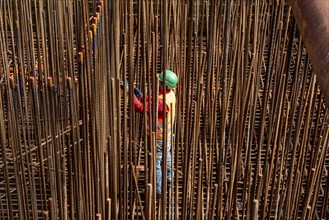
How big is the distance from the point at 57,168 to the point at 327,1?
0.97 metres

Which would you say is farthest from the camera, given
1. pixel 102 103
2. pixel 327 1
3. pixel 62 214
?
pixel 102 103

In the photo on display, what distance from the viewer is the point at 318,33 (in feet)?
2.51

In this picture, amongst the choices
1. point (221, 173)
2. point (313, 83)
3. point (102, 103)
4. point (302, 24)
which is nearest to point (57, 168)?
point (102, 103)

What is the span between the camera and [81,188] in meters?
1.57

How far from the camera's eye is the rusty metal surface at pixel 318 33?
732 millimetres

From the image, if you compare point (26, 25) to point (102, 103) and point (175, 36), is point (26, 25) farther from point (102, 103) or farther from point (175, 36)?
point (102, 103)

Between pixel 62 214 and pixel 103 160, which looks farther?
pixel 103 160

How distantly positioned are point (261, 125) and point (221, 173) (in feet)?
0.77

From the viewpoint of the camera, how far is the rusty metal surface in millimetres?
732

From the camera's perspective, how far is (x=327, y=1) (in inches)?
30.5

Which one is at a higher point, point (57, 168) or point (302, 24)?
point (302, 24)

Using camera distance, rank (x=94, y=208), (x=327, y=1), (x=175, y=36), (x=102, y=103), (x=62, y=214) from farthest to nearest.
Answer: (x=175, y=36) < (x=94, y=208) < (x=102, y=103) < (x=62, y=214) < (x=327, y=1)

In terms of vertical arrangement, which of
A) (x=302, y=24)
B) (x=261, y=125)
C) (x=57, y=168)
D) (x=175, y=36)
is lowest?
(x=57, y=168)

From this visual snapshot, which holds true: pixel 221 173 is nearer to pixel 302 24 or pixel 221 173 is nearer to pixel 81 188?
pixel 81 188
